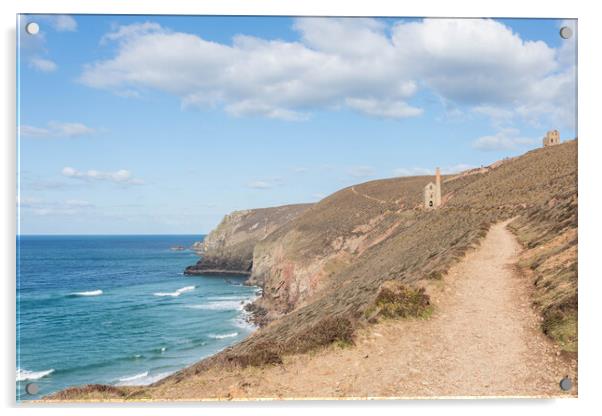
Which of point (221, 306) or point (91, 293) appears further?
point (221, 306)

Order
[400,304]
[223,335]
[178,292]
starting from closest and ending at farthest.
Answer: [400,304], [223,335], [178,292]

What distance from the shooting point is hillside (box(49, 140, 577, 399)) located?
33.8ft

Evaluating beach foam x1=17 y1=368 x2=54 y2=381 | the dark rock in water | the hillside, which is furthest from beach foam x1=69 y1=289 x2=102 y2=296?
the dark rock in water

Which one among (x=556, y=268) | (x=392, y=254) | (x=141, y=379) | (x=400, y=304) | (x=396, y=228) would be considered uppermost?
(x=396, y=228)

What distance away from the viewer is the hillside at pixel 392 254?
1031cm

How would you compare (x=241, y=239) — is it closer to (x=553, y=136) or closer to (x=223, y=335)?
(x=223, y=335)

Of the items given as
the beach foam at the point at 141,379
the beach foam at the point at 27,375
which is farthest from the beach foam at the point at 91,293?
the beach foam at the point at 27,375

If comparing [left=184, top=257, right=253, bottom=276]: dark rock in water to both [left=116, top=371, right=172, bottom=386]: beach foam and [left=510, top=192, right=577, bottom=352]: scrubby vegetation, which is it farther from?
[left=510, top=192, right=577, bottom=352]: scrubby vegetation

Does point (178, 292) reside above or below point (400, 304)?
below

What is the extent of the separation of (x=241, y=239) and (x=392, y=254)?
7283 centimetres

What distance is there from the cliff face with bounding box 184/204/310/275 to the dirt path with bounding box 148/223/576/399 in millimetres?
71293

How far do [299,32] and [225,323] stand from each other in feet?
106

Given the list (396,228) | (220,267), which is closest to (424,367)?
(396,228)

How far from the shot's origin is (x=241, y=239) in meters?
94.6
